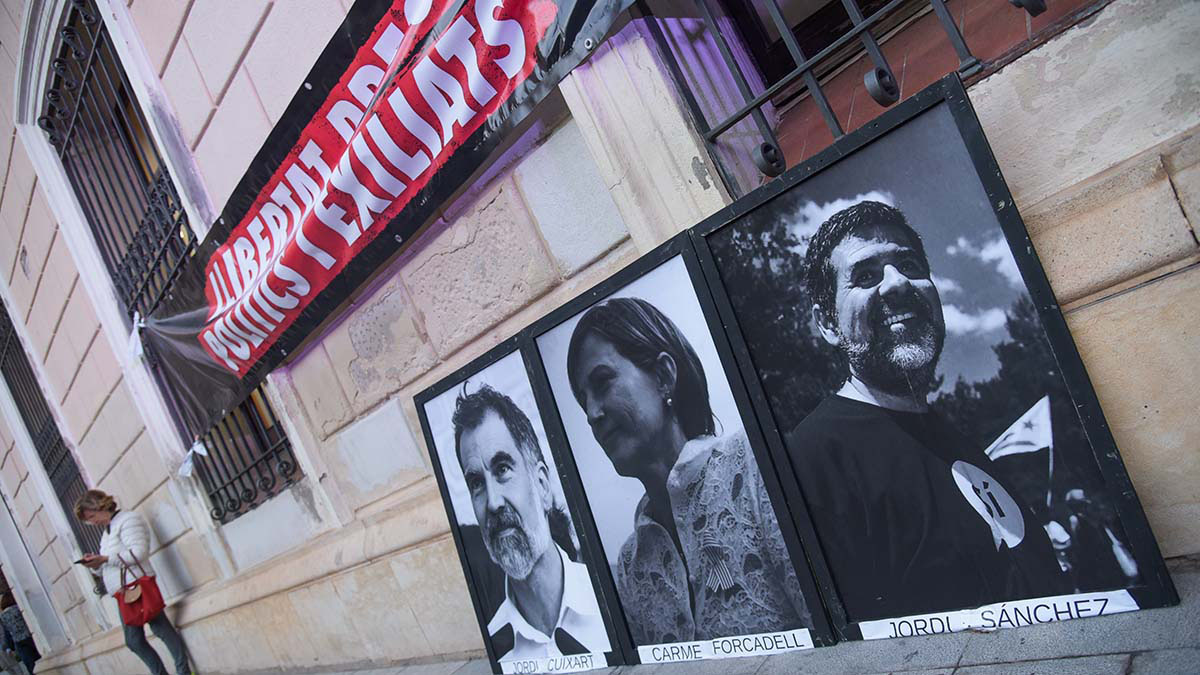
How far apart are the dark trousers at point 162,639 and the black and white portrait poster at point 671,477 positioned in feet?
19.6

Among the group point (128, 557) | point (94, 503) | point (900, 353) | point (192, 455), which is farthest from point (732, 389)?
point (94, 503)

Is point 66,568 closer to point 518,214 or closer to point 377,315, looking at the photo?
point 377,315

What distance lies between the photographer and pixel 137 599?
7.18 meters

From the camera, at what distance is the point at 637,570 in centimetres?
307

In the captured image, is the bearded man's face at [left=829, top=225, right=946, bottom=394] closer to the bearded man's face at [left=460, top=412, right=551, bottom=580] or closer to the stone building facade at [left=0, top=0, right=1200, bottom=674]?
the stone building facade at [left=0, top=0, right=1200, bottom=674]

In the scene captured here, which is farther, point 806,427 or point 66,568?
point 66,568

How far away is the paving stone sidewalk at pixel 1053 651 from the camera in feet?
6.14

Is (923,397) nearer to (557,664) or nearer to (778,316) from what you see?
(778,316)

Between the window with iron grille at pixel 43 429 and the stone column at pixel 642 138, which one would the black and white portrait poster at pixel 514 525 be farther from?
the window with iron grille at pixel 43 429

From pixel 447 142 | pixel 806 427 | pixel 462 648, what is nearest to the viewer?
pixel 806 427

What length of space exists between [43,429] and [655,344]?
11636 millimetres

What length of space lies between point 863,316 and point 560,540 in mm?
1525

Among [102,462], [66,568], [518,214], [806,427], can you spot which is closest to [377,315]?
[518,214]

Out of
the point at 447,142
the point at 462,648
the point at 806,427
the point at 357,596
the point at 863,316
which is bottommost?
the point at 462,648
